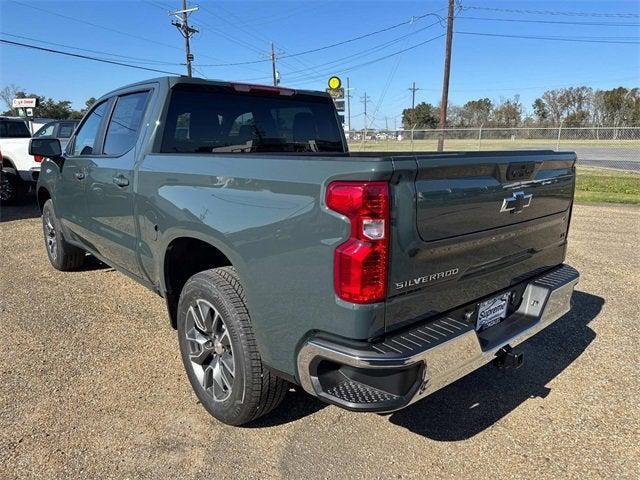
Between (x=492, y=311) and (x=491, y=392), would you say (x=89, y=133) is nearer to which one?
(x=492, y=311)

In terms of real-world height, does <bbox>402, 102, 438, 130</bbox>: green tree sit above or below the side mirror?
above

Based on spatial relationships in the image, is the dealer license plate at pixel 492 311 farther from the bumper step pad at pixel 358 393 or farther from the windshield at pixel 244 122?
the windshield at pixel 244 122

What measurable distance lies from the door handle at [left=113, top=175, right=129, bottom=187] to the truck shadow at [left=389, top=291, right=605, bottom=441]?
2363mm

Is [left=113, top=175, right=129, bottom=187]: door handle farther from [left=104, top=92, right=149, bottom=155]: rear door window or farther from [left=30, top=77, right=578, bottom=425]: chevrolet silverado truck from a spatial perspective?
[left=104, top=92, right=149, bottom=155]: rear door window

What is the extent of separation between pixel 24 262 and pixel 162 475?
4.87 m

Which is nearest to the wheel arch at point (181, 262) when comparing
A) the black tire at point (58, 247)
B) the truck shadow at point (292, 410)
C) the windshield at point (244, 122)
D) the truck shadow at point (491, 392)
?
the windshield at point (244, 122)

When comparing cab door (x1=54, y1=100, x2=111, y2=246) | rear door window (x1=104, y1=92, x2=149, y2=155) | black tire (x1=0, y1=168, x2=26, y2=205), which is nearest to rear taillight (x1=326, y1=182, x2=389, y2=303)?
rear door window (x1=104, y1=92, x2=149, y2=155)

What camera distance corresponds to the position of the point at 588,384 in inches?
128

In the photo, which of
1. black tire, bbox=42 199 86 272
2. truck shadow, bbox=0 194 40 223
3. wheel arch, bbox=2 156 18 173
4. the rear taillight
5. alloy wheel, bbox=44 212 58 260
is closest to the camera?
the rear taillight

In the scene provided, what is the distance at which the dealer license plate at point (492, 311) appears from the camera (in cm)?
262

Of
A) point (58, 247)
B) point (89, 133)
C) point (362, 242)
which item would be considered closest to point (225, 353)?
point (362, 242)

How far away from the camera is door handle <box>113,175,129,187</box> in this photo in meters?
3.47

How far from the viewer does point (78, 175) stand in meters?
4.36

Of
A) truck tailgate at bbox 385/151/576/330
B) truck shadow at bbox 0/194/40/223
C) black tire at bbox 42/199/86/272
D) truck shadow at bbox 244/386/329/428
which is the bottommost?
truck shadow at bbox 0/194/40/223
